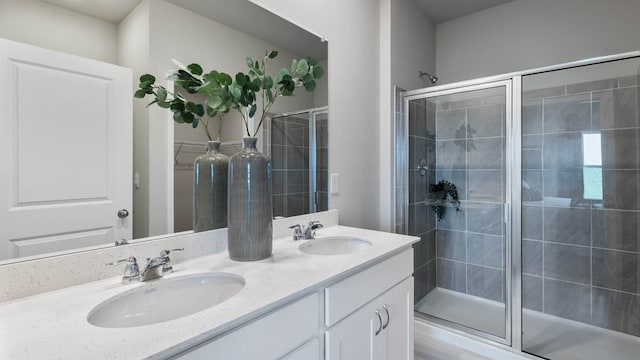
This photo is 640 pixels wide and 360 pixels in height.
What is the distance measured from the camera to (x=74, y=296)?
800 mm

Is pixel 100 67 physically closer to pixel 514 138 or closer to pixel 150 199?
pixel 150 199

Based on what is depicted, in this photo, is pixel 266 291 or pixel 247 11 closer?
pixel 266 291

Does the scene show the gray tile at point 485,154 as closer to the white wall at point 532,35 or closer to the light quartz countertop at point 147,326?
the white wall at point 532,35

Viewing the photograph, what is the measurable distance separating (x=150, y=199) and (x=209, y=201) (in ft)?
0.68

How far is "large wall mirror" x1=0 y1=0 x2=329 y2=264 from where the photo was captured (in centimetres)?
90

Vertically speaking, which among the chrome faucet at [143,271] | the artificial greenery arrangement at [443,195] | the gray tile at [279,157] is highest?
the gray tile at [279,157]

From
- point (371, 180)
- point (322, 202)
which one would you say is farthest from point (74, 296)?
point (371, 180)

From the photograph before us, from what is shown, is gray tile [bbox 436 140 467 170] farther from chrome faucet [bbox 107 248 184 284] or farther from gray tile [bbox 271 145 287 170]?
chrome faucet [bbox 107 248 184 284]

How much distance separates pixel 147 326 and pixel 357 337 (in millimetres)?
728

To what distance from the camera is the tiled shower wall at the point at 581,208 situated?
2049mm


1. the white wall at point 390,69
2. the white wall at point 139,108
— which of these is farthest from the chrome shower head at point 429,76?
the white wall at point 139,108

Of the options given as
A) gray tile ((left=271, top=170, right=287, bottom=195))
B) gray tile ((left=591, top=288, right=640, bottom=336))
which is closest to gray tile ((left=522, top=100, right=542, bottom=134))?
gray tile ((left=591, top=288, right=640, bottom=336))

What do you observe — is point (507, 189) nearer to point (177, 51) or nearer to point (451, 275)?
point (451, 275)

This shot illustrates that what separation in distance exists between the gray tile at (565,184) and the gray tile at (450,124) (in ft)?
2.36
